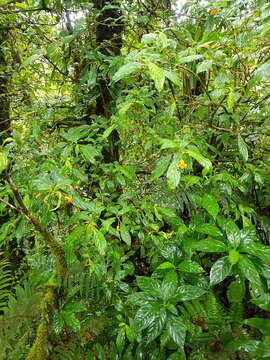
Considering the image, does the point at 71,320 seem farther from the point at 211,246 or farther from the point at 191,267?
the point at 211,246

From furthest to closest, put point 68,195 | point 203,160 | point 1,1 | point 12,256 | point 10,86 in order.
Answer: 1. point 12,256
2. point 10,86
3. point 1,1
4. point 68,195
5. point 203,160

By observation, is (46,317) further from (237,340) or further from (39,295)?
(237,340)

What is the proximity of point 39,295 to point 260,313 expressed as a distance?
61.5 inches

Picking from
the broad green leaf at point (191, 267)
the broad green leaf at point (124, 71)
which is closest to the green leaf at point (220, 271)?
the broad green leaf at point (191, 267)

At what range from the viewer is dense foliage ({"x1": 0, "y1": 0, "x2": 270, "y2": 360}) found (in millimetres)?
1140

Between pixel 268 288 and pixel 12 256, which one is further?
pixel 12 256

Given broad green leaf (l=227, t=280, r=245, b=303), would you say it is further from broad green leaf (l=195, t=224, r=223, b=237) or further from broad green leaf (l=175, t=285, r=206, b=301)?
broad green leaf (l=195, t=224, r=223, b=237)

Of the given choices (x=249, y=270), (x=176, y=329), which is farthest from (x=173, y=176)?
(x=176, y=329)

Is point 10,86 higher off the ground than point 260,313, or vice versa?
point 10,86

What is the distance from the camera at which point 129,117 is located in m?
1.77

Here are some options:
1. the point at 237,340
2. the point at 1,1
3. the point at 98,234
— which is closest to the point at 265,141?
the point at 237,340

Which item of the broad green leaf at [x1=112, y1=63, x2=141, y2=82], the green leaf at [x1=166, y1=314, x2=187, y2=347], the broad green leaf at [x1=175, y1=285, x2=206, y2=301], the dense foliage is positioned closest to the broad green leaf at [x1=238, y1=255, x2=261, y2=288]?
the dense foliage

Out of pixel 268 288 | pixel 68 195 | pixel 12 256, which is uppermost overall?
pixel 68 195

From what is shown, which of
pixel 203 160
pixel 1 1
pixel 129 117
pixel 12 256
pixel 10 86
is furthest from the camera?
pixel 12 256
